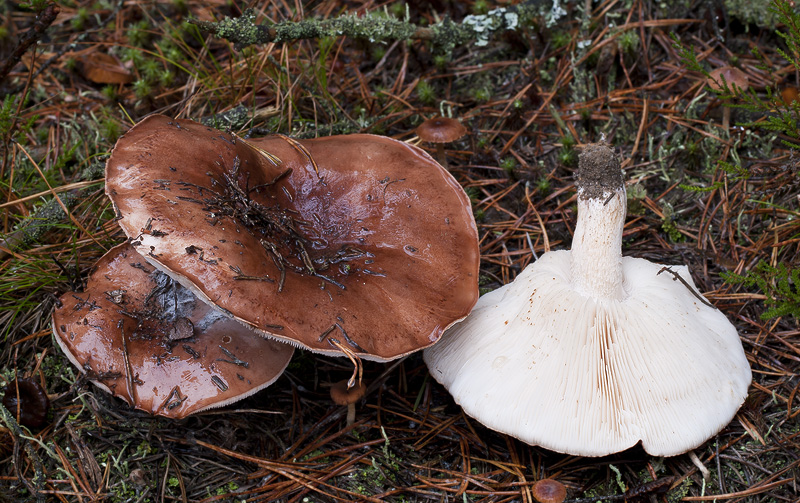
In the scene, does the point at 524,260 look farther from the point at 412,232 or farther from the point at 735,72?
the point at 735,72

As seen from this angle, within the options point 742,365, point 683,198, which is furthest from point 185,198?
point 683,198

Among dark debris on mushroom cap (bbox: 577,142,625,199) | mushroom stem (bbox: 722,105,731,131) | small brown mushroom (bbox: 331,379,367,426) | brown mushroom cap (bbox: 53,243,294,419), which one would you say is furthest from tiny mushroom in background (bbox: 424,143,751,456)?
mushroom stem (bbox: 722,105,731,131)

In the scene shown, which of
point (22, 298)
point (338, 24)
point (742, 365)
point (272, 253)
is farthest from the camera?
point (338, 24)

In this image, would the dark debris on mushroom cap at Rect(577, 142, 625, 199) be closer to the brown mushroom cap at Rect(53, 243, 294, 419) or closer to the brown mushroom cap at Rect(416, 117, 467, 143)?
the brown mushroom cap at Rect(416, 117, 467, 143)

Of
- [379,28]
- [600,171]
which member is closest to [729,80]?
[600,171]

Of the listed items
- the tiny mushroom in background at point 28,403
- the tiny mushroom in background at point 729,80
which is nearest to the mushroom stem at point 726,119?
the tiny mushroom in background at point 729,80

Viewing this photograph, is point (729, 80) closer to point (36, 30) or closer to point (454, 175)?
point (454, 175)

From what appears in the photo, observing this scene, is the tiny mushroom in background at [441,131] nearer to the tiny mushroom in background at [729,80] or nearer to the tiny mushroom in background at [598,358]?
the tiny mushroom in background at [598,358]
